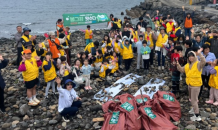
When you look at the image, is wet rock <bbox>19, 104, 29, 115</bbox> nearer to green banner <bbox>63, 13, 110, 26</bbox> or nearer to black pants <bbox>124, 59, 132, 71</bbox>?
black pants <bbox>124, 59, 132, 71</bbox>

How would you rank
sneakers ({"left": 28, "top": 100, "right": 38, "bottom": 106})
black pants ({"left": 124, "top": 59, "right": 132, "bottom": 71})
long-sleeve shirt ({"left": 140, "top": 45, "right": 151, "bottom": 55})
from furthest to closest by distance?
black pants ({"left": 124, "top": 59, "right": 132, "bottom": 71}) → long-sleeve shirt ({"left": 140, "top": 45, "right": 151, "bottom": 55}) → sneakers ({"left": 28, "top": 100, "right": 38, "bottom": 106})

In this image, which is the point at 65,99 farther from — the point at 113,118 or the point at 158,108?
the point at 158,108

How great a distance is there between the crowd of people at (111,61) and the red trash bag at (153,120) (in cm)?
Answer: 118

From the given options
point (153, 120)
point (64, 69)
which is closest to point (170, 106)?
point (153, 120)

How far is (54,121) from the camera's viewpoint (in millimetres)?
6539

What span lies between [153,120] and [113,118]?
1150 millimetres

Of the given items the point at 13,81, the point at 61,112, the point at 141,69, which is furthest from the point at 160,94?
the point at 13,81

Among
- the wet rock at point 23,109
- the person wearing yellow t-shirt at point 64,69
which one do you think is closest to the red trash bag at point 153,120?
the person wearing yellow t-shirt at point 64,69

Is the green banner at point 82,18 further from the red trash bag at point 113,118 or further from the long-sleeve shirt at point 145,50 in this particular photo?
the red trash bag at point 113,118

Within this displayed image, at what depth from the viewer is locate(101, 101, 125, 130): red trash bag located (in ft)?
17.8

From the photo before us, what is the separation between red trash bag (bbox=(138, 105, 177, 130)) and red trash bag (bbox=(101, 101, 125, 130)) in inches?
24.1

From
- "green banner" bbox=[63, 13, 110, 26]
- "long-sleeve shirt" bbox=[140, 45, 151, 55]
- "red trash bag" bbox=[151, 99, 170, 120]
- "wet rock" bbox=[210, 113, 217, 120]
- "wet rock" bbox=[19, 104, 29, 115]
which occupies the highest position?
"green banner" bbox=[63, 13, 110, 26]

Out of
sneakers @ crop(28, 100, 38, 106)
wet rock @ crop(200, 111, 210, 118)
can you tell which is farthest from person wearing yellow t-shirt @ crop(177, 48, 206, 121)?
sneakers @ crop(28, 100, 38, 106)

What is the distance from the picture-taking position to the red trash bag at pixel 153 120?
540cm
